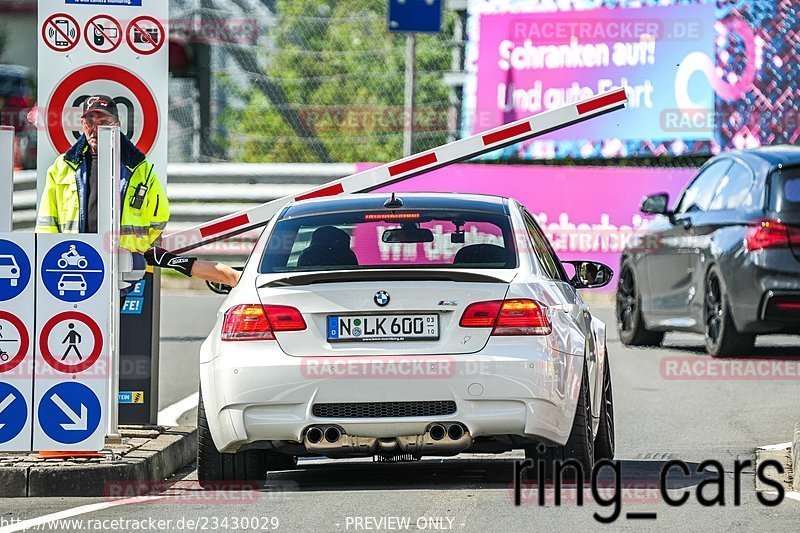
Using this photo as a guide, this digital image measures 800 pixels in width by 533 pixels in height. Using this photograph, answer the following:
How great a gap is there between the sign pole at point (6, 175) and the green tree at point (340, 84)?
41.8 ft

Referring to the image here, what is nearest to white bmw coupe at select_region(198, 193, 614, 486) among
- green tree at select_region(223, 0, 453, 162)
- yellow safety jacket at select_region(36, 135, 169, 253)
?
yellow safety jacket at select_region(36, 135, 169, 253)

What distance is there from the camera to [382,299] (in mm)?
8078

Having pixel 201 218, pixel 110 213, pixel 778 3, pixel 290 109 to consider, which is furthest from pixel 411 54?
pixel 110 213

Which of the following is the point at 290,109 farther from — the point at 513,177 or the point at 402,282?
the point at 402,282

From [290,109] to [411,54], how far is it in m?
2.01

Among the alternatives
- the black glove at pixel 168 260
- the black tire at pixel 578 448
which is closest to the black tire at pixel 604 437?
the black tire at pixel 578 448

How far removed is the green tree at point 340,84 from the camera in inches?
886

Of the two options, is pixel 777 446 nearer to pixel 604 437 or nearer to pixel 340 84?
pixel 604 437

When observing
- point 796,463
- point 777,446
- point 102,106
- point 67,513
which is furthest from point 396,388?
point 777,446

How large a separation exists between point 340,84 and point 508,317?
16.8m

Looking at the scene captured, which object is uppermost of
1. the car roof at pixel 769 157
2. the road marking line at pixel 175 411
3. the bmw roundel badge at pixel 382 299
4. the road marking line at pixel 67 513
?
the car roof at pixel 769 157

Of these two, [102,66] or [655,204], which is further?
[655,204]

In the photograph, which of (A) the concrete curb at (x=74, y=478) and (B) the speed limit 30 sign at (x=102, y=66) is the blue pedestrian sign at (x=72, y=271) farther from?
(B) the speed limit 30 sign at (x=102, y=66)

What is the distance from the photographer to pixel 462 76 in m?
24.0
